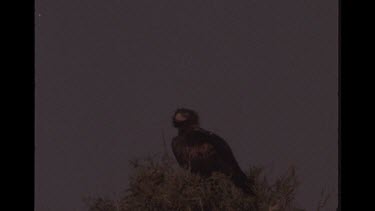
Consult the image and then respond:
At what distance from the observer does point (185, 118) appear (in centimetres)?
621

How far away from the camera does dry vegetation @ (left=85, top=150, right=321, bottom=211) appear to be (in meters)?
4.30

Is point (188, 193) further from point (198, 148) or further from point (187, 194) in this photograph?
point (198, 148)

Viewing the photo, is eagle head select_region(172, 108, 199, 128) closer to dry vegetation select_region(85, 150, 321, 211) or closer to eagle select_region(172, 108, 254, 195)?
eagle select_region(172, 108, 254, 195)

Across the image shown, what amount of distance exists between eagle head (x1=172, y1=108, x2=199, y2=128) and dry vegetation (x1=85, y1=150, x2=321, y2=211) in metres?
1.66

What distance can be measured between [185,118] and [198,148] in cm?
44

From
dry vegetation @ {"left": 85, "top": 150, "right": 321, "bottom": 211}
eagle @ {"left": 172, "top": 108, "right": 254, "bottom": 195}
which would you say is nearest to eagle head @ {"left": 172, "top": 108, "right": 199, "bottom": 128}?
eagle @ {"left": 172, "top": 108, "right": 254, "bottom": 195}

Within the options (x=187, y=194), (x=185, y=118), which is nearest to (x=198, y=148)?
(x=185, y=118)

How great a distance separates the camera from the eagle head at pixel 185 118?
619 centimetres

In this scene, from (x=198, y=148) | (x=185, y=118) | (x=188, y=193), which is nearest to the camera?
(x=188, y=193)

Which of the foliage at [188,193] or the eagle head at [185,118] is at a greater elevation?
the eagle head at [185,118]

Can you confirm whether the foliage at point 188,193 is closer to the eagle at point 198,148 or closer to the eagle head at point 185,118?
the eagle at point 198,148

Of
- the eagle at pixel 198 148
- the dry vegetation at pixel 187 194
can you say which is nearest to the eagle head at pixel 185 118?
the eagle at pixel 198 148
